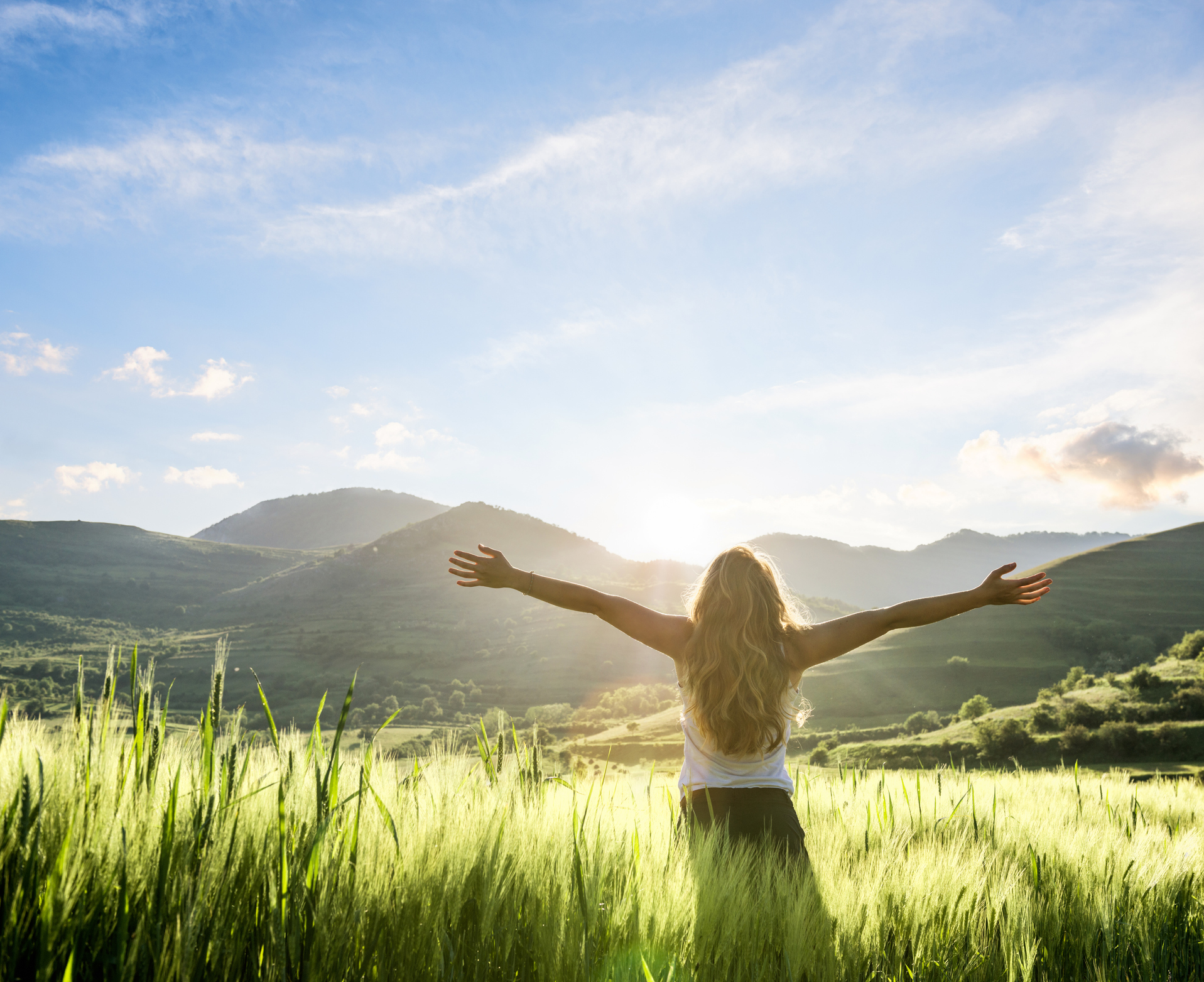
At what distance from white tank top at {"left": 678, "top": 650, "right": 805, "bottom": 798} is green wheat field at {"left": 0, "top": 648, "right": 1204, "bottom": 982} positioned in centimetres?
78

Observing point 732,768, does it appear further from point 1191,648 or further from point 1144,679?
point 1191,648

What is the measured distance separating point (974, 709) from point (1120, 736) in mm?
21884

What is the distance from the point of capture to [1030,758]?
53.6 m

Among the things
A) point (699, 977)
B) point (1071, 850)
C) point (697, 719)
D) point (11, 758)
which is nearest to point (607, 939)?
point (699, 977)

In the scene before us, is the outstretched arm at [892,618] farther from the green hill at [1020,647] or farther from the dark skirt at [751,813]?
the green hill at [1020,647]

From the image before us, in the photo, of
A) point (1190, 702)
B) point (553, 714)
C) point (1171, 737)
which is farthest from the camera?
point (553, 714)

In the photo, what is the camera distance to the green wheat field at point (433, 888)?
1361 mm

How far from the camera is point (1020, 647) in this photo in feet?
352

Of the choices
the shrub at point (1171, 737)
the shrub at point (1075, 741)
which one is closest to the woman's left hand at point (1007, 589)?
the shrub at point (1075, 741)

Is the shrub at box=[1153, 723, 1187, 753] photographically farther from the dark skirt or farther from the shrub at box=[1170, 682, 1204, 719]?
the dark skirt

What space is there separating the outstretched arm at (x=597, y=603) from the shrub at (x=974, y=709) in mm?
84574

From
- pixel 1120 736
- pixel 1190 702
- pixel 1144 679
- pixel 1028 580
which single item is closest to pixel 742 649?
pixel 1028 580

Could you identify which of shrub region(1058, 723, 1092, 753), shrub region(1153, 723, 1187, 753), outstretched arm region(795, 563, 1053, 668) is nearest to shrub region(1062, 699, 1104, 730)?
shrub region(1058, 723, 1092, 753)

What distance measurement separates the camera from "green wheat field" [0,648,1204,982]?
1361mm
